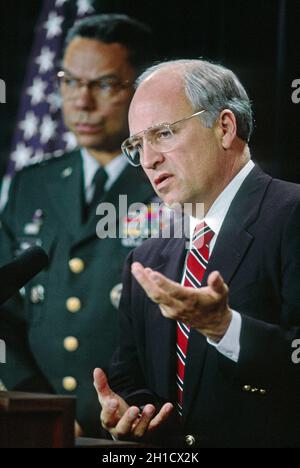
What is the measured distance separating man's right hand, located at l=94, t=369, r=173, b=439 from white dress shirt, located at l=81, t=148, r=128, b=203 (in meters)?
1.07

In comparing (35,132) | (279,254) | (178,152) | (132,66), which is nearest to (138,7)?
(132,66)

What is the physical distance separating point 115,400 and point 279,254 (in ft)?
1.80

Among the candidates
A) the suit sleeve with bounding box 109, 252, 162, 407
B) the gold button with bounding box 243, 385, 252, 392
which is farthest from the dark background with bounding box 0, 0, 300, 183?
the gold button with bounding box 243, 385, 252, 392

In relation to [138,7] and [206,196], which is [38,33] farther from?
[206,196]

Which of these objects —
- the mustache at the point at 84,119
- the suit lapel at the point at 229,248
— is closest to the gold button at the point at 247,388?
the suit lapel at the point at 229,248

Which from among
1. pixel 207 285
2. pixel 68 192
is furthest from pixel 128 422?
pixel 68 192

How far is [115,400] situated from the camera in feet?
6.05

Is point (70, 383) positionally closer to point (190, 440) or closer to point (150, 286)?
point (190, 440)

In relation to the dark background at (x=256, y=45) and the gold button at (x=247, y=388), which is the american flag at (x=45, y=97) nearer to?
the dark background at (x=256, y=45)

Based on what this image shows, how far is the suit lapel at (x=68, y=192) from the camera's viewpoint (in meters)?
2.79

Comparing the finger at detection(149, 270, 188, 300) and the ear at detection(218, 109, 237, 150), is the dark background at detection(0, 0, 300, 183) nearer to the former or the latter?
the ear at detection(218, 109, 237, 150)

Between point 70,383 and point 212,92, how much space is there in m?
1.23

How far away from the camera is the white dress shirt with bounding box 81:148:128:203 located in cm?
278
